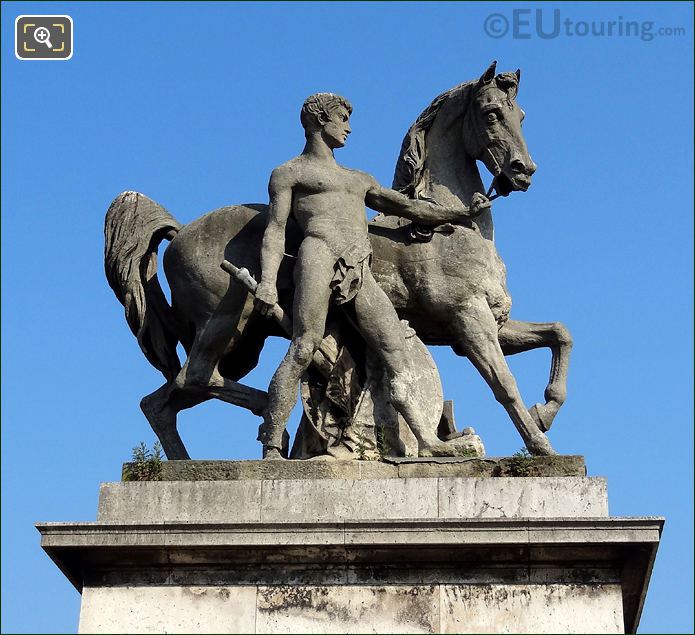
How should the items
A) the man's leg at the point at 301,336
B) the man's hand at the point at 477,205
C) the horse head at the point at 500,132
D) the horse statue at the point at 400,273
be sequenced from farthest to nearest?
the horse head at the point at 500,132 → the man's hand at the point at 477,205 → the horse statue at the point at 400,273 → the man's leg at the point at 301,336

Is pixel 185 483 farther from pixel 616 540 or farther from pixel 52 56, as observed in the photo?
pixel 52 56

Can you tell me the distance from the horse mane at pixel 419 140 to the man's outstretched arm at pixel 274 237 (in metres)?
1.38

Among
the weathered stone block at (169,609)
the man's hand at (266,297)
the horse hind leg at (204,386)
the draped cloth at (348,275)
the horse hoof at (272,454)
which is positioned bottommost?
the weathered stone block at (169,609)

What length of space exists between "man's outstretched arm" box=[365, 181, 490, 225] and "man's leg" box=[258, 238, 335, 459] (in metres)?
0.91

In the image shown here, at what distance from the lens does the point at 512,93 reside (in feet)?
52.6

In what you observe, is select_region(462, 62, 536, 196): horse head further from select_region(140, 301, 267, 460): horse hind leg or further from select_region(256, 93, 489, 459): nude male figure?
select_region(140, 301, 267, 460): horse hind leg

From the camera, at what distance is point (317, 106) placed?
51.1 feet

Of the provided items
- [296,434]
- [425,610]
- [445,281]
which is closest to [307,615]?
[425,610]

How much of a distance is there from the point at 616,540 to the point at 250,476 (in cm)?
323

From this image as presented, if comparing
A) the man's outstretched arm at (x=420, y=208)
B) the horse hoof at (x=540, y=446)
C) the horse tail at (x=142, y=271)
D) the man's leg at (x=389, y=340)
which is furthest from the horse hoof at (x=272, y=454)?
the man's outstretched arm at (x=420, y=208)

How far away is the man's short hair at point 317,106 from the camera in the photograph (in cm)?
1555

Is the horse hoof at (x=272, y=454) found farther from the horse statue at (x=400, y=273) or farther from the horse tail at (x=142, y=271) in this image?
the horse tail at (x=142, y=271)

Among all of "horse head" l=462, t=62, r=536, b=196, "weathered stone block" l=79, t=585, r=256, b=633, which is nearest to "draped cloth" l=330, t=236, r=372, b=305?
"horse head" l=462, t=62, r=536, b=196

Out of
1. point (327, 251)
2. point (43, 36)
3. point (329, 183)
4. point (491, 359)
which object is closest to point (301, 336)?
point (327, 251)
